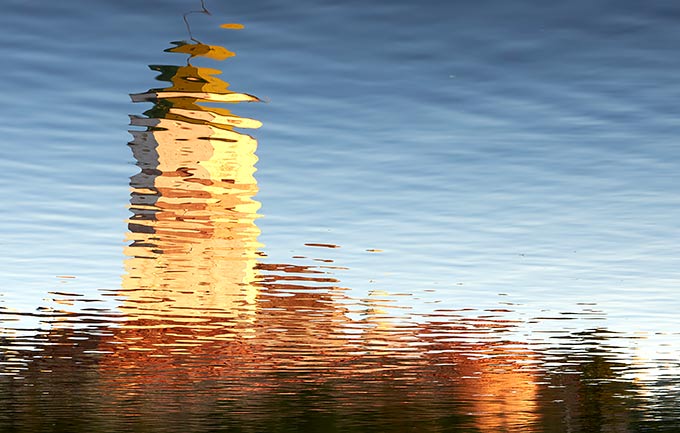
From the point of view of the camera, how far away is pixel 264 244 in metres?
2.75

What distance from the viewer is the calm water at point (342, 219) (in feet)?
7.54

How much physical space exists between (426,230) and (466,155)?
42 cm

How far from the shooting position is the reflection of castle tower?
242 cm

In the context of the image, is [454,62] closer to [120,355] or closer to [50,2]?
[50,2]

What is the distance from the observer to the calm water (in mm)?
2297

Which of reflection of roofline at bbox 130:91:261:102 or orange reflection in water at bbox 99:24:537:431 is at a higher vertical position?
reflection of roofline at bbox 130:91:261:102

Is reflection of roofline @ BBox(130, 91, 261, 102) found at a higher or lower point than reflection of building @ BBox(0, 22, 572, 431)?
higher

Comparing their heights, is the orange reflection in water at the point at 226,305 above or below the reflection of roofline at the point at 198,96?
below

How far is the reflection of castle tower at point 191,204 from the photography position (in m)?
2.42

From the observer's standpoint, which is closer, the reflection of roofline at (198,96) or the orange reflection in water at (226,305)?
the reflection of roofline at (198,96)

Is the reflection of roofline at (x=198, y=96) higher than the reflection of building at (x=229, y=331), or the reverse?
the reflection of roofline at (x=198, y=96)

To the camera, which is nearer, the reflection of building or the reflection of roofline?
the reflection of roofline

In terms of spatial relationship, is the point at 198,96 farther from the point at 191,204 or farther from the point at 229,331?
the point at 229,331

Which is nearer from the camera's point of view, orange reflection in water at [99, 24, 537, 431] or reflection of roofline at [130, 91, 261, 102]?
reflection of roofline at [130, 91, 261, 102]
